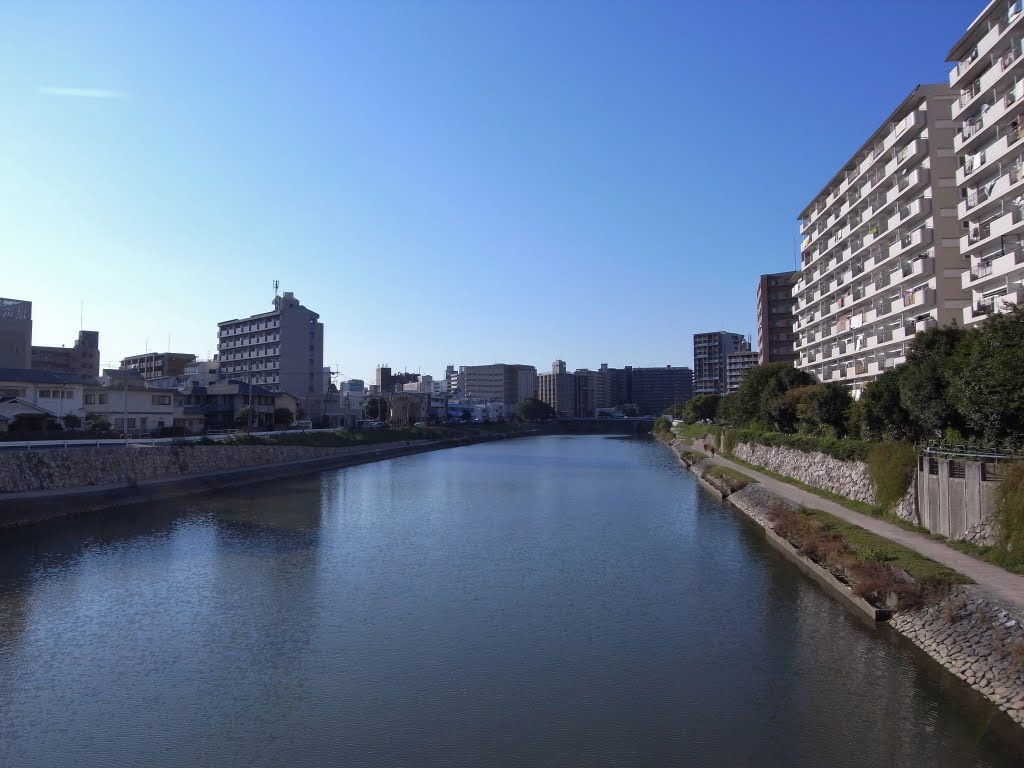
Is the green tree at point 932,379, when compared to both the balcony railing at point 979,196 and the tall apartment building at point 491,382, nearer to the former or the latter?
the balcony railing at point 979,196

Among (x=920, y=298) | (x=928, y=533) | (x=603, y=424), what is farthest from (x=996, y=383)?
(x=603, y=424)

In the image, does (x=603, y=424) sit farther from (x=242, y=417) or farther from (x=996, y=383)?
(x=996, y=383)

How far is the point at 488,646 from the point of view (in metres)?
12.0

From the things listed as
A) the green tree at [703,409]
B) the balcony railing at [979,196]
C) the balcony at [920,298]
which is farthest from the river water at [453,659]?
the green tree at [703,409]

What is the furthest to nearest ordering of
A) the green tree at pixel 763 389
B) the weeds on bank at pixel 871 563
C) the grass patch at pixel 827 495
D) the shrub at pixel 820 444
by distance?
1. the green tree at pixel 763 389
2. the shrub at pixel 820 444
3. the grass patch at pixel 827 495
4. the weeds on bank at pixel 871 563

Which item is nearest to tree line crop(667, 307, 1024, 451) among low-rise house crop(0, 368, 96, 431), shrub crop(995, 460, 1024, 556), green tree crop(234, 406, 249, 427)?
shrub crop(995, 460, 1024, 556)

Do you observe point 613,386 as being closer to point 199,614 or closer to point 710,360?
point 710,360

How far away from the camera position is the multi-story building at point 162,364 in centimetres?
8388

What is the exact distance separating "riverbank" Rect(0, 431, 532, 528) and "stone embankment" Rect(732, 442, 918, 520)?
27.1 m

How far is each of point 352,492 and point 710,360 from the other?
11312 cm

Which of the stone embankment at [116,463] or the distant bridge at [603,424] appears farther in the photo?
the distant bridge at [603,424]

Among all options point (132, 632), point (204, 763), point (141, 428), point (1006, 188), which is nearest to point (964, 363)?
point (1006, 188)

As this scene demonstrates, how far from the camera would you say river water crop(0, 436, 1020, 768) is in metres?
8.60

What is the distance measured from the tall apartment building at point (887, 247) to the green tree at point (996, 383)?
12.7m
